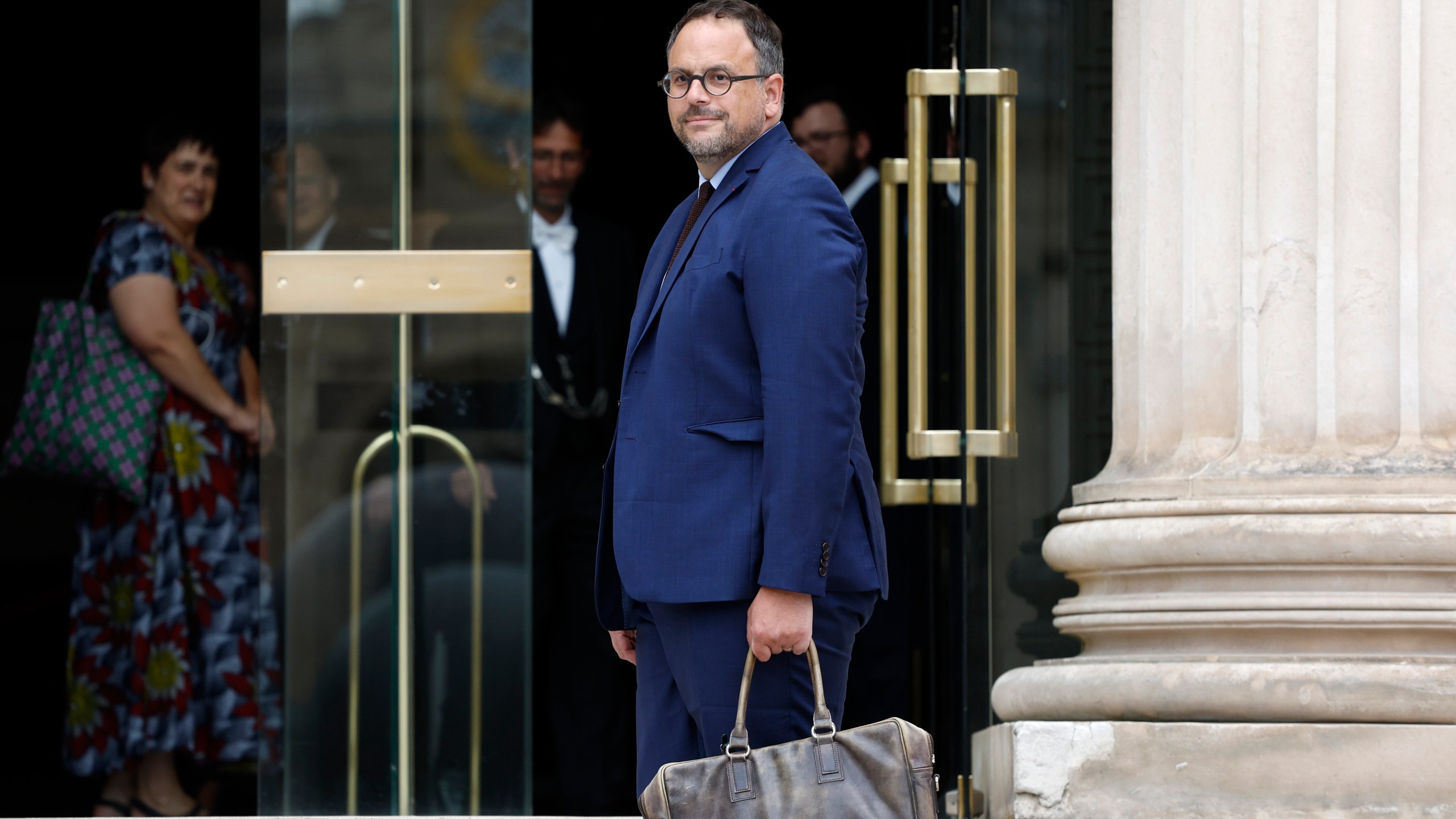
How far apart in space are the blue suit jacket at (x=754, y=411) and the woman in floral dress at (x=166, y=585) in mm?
2770

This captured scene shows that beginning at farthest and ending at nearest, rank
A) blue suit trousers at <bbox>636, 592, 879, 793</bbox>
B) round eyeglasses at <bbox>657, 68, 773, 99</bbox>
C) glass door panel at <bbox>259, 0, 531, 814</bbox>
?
1. glass door panel at <bbox>259, 0, 531, 814</bbox>
2. round eyeglasses at <bbox>657, 68, 773, 99</bbox>
3. blue suit trousers at <bbox>636, 592, 879, 793</bbox>

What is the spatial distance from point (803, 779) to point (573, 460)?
3548mm

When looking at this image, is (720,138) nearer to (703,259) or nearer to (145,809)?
(703,259)

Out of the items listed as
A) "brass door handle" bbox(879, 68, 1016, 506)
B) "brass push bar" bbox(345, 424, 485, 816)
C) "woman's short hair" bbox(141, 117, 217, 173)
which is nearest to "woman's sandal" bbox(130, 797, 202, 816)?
"brass push bar" bbox(345, 424, 485, 816)

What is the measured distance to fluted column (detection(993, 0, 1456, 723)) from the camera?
3680 mm

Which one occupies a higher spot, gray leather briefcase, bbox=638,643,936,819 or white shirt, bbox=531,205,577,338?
white shirt, bbox=531,205,577,338

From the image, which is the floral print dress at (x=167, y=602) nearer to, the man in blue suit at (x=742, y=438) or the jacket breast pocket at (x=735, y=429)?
the man in blue suit at (x=742, y=438)

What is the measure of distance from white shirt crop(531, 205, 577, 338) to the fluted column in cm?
261

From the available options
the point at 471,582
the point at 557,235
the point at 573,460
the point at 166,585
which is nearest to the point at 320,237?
the point at 471,582

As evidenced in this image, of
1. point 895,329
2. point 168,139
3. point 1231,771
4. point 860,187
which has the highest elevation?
point 168,139

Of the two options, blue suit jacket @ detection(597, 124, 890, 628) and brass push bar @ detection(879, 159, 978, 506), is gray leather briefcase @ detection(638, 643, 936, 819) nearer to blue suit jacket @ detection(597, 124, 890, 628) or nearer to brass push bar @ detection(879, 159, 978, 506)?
blue suit jacket @ detection(597, 124, 890, 628)

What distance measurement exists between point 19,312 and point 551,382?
132 inches

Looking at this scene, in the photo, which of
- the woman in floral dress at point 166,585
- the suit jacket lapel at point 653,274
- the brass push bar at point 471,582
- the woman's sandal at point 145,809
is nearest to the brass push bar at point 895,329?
the brass push bar at point 471,582

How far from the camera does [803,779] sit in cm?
281
